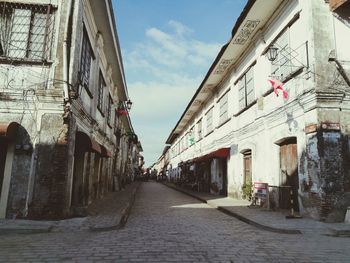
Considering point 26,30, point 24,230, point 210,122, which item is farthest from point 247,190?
point 26,30

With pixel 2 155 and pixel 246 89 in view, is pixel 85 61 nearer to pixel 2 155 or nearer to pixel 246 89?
pixel 2 155

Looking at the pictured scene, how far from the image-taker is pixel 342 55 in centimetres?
925

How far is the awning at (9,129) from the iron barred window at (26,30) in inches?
79.2

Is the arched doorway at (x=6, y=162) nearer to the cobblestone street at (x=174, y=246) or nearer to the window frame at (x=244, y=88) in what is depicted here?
the cobblestone street at (x=174, y=246)

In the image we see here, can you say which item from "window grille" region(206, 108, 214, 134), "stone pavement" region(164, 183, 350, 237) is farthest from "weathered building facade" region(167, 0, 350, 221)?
"window grille" region(206, 108, 214, 134)

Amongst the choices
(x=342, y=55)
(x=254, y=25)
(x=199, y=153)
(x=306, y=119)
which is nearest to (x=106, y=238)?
(x=306, y=119)

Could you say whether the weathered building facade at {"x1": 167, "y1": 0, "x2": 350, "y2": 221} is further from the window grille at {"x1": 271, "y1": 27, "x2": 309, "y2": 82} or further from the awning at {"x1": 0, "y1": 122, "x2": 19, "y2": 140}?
the awning at {"x1": 0, "y1": 122, "x2": 19, "y2": 140}

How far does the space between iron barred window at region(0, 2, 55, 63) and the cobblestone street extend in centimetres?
507

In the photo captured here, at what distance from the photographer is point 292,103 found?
10.0 metres

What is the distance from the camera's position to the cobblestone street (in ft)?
16.0

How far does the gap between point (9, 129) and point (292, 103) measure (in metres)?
8.17

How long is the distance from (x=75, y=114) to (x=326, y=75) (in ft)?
24.1

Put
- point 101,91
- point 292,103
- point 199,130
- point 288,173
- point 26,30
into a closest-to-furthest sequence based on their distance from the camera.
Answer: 1. point 26,30
2. point 292,103
3. point 288,173
4. point 101,91
5. point 199,130

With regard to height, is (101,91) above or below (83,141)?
above
